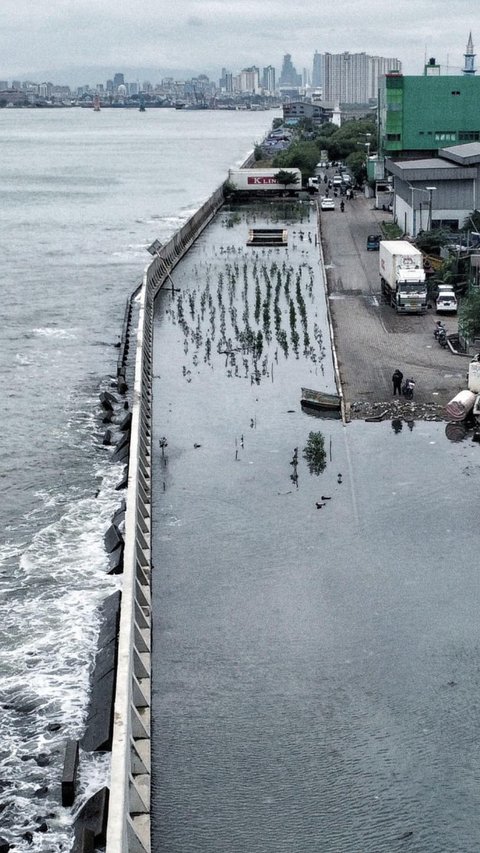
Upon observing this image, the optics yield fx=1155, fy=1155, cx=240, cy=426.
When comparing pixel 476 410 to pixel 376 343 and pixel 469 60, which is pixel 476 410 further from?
pixel 469 60

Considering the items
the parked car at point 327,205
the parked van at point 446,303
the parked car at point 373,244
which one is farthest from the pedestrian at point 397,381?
the parked car at point 327,205

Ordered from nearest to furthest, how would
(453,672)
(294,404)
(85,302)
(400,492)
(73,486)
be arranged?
(453,672)
(400,492)
(73,486)
(294,404)
(85,302)

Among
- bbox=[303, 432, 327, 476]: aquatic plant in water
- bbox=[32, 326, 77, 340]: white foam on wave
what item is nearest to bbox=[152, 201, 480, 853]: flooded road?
bbox=[303, 432, 327, 476]: aquatic plant in water

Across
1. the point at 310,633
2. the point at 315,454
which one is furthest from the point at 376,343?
the point at 310,633

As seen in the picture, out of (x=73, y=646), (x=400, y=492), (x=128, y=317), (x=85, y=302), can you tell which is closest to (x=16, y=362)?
(x=128, y=317)

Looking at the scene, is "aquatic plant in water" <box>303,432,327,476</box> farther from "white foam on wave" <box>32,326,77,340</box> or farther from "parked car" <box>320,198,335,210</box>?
"parked car" <box>320,198,335,210</box>

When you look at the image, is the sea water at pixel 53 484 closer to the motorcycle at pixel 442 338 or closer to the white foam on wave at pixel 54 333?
the white foam on wave at pixel 54 333

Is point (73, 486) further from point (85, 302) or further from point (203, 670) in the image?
point (85, 302)
